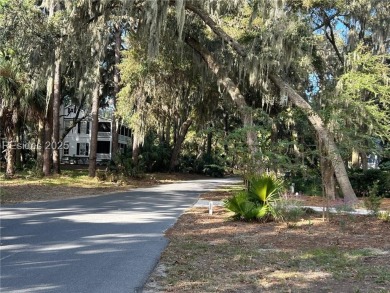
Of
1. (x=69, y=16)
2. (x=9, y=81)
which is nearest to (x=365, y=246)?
(x=69, y=16)

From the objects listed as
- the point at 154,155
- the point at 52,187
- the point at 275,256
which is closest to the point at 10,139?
the point at 52,187

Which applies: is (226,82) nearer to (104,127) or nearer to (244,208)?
(244,208)

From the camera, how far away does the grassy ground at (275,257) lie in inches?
206

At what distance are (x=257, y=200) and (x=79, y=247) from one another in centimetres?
545

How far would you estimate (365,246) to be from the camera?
Answer: 7820 mm

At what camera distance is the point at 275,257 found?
689cm

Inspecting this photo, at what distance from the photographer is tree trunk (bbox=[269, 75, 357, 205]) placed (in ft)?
38.6

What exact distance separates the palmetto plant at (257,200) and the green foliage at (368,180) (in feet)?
33.3

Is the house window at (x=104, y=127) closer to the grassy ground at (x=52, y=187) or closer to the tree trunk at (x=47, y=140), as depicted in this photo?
the tree trunk at (x=47, y=140)

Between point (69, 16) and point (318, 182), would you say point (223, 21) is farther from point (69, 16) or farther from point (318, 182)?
point (318, 182)

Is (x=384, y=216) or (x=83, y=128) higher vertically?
(x=83, y=128)

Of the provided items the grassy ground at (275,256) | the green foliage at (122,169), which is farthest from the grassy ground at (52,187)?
the grassy ground at (275,256)

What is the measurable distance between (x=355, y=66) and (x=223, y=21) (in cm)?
599

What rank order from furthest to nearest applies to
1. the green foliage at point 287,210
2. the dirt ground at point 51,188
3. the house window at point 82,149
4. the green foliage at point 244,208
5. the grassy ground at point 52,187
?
the house window at point 82,149 < the grassy ground at point 52,187 < the dirt ground at point 51,188 < the green foliage at point 244,208 < the green foliage at point 287,210
